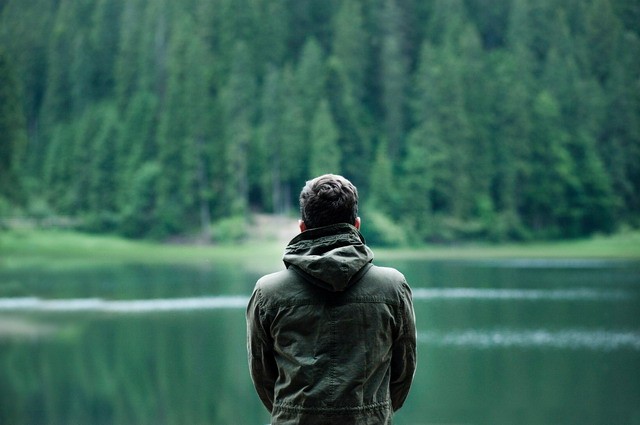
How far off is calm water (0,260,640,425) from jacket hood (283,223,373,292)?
9.49 meters

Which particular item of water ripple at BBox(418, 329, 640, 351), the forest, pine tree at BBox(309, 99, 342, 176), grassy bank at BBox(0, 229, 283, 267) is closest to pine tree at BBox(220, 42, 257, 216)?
the forest

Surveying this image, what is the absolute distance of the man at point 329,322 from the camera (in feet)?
6.37

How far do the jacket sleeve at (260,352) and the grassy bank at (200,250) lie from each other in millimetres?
31896

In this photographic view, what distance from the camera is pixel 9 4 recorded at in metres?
51.6

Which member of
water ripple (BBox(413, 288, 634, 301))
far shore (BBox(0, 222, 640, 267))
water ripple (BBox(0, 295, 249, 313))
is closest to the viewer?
water ripple (BBox(0, 295, 249, 313))

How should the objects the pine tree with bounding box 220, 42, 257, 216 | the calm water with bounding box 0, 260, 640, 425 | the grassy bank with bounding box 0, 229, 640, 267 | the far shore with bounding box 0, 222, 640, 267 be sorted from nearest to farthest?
the calm water with bounding box 0, 260, 640, 425, the far shore with bounding box 0, 222, 640, 267, the grassy bank with bounding box 0, 229, 640, 267, the pine tree with bounding box 220, 42, 257, 216

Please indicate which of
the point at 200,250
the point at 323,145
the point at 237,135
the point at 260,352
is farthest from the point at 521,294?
the point at 237,135

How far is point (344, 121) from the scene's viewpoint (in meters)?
45.7

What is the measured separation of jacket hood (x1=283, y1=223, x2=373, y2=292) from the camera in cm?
189

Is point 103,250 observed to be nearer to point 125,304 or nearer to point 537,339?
point 125,304

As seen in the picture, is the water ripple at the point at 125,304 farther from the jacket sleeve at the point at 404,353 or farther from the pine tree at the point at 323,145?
the pine tree at the point at 323,145

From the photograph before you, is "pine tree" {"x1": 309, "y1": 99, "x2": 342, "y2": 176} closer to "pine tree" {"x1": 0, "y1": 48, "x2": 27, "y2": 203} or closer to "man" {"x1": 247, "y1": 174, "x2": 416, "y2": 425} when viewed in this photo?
"pine tree" {"x1": 0, "y1": 48, "x2": 27, "y2": 203}

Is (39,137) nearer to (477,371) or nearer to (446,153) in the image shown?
(446,153)

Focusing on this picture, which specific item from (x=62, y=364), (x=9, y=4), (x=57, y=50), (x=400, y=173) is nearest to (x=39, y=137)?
(x=57, y=50)
